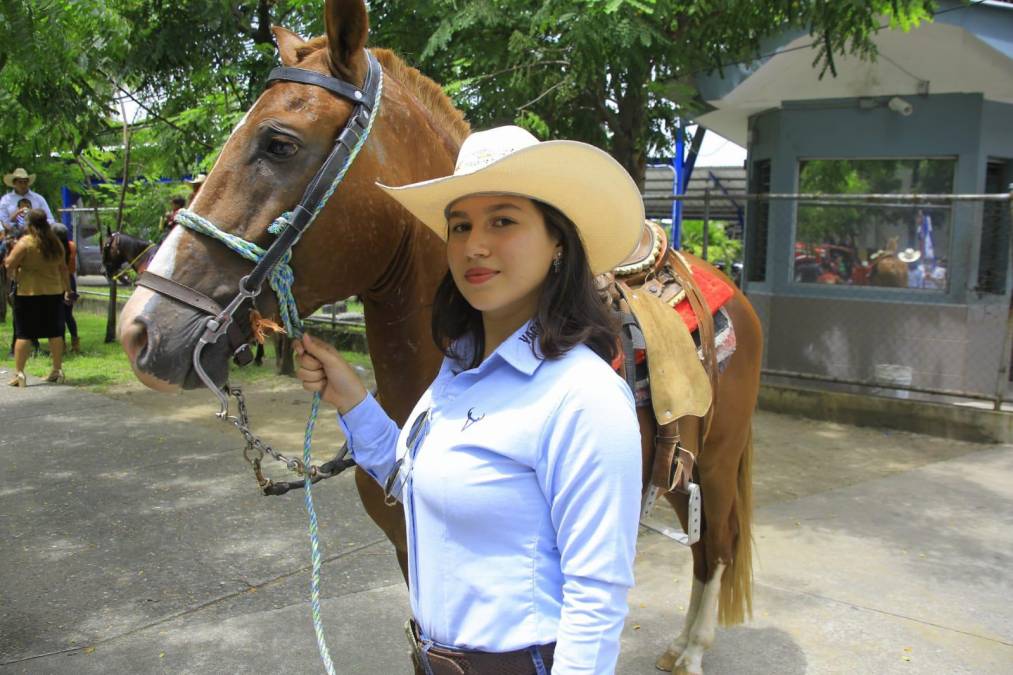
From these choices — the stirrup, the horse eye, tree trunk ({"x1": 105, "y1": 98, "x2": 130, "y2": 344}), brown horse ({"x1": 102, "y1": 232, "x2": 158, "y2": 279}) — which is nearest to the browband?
the horse eye

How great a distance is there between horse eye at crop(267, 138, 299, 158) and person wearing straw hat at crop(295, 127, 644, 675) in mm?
343

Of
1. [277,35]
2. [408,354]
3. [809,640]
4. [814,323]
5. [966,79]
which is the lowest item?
[809,640]

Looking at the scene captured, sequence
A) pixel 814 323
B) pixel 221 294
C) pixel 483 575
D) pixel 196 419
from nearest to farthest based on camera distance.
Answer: pixel 483 575 < pixel 221 294 < pixel 196 419 < pixel 814 323

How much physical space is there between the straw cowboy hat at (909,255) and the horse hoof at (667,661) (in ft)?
20.4

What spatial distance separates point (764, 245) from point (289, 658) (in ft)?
23.7

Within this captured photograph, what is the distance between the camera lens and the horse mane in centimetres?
217

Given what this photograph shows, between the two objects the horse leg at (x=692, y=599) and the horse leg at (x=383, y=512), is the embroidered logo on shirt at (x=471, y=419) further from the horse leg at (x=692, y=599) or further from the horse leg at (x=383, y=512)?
the horse leg at (x=692, y=599)

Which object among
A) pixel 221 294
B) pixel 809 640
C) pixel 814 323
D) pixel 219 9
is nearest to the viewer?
pixel 221 294

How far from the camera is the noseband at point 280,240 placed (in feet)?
5.42

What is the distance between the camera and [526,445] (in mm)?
1323

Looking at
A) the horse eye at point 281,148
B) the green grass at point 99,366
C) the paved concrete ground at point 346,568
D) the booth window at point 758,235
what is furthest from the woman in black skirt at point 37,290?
the horse eye at point 281,148

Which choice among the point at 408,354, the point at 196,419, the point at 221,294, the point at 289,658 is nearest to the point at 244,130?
the point at 221,294

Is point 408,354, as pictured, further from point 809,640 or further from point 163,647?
point 809,640

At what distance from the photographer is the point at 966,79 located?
7668 millimetres
